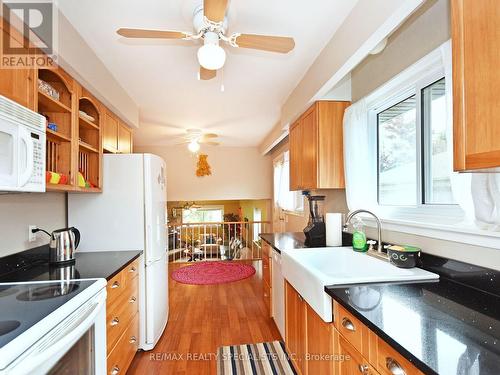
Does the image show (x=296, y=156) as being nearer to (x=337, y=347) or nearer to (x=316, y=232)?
(x=316, y=232)

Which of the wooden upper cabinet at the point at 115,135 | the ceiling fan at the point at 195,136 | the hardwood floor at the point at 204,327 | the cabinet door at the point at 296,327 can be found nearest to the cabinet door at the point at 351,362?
the cabinet door at the point at 296,327

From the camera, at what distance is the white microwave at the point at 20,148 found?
1142mm

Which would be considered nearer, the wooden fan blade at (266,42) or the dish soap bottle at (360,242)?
the wooden fan blade at (266,42)

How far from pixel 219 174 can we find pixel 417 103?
4.40m

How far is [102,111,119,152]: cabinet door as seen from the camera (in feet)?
7.79

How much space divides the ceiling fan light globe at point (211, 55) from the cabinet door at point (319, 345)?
1.54m

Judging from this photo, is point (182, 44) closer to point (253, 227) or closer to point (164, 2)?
point (164, 2)

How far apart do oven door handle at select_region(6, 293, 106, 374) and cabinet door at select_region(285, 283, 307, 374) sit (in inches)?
46.0

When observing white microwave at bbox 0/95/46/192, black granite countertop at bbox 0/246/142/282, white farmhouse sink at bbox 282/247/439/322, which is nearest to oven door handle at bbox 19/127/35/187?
white microwave at bbox 0/95/46/192

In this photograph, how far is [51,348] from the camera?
2.94 ft

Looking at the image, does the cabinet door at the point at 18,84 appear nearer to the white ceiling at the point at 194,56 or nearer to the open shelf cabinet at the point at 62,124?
the open shelf cabinet at the point at 62,124

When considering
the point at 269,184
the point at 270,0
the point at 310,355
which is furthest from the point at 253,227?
the point at 270,0

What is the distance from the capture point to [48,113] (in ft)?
5.82

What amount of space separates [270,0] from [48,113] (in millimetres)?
1641
